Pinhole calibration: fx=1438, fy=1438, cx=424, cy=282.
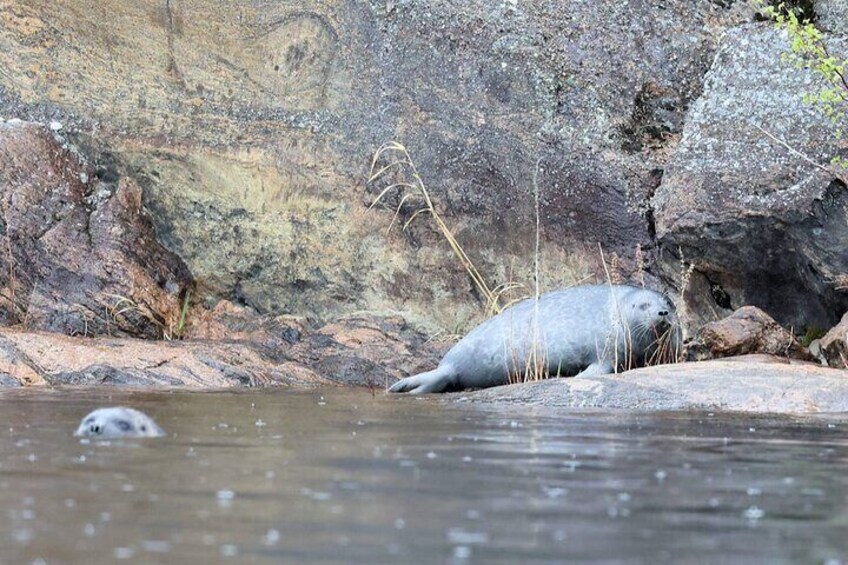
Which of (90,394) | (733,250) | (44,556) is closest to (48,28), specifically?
(90,394)

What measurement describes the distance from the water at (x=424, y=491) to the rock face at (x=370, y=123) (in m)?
4.81

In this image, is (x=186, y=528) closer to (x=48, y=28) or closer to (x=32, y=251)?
(x=32, y=251)

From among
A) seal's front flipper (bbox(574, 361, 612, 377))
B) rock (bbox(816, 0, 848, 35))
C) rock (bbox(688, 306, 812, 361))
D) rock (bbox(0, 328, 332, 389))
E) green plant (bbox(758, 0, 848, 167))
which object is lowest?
rock (bbox(0, 328, 332, 389))

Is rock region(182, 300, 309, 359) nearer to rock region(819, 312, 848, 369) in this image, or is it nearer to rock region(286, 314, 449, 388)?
rock region(286, 314, 449, 388)

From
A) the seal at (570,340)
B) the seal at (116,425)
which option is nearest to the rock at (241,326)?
the seal at (570,340)

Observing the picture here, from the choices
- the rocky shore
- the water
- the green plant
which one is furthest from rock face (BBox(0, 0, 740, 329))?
the water

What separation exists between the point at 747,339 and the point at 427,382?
226 cm

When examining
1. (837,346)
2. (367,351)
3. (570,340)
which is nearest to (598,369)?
(570,340)

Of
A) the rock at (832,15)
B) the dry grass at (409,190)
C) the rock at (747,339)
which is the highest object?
the rock at (832,15)

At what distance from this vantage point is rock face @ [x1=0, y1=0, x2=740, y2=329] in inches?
469

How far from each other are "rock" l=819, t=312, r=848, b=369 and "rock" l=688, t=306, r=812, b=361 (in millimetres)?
204

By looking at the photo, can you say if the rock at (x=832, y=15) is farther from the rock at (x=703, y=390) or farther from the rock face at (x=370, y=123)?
the rock at (x=703, y=390)

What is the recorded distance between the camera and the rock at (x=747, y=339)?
1008 cm

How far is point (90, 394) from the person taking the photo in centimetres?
848
